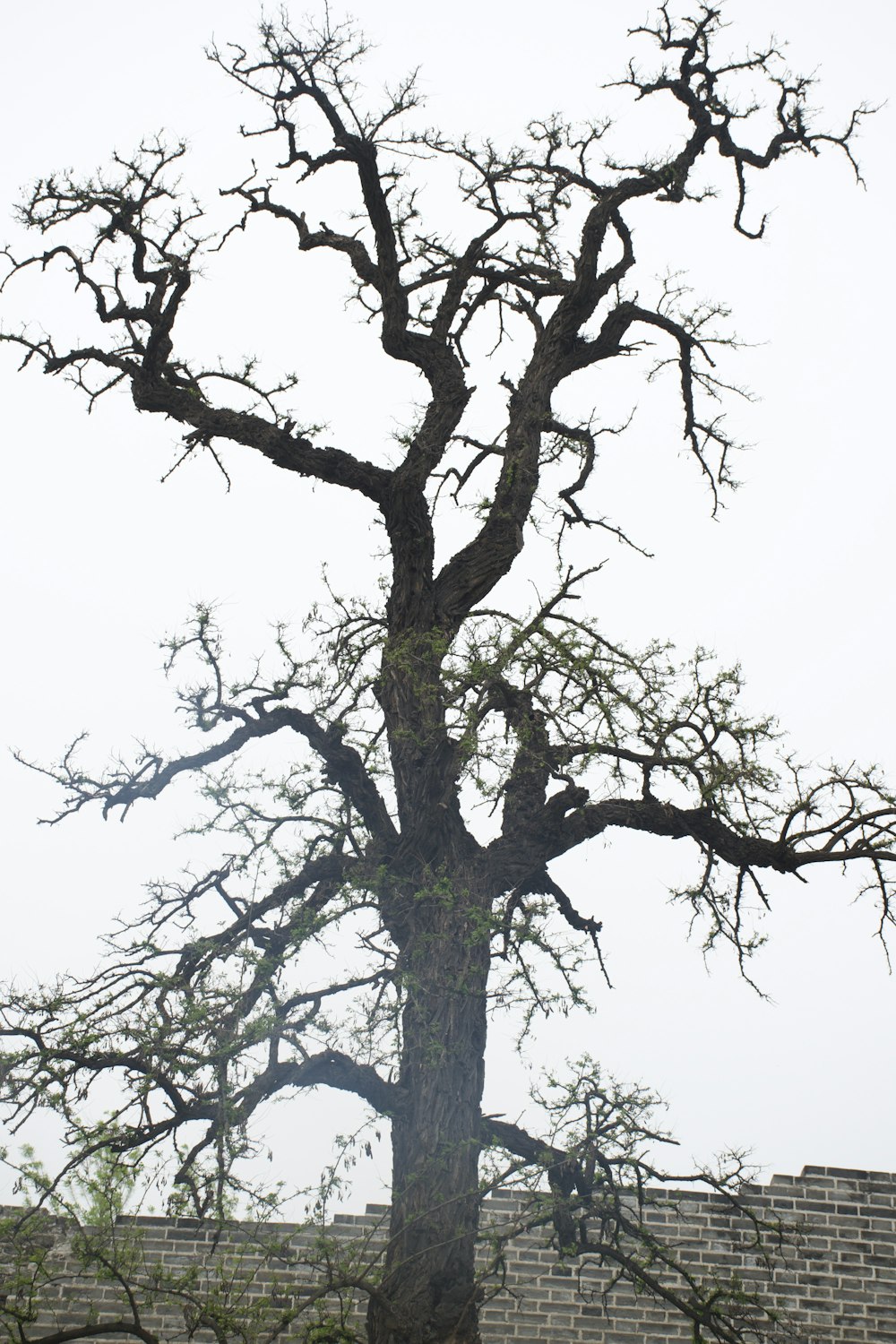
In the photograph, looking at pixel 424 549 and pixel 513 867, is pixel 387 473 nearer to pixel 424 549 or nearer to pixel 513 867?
pixel 424 549

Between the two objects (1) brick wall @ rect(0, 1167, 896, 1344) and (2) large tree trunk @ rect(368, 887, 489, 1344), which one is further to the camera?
(1) brick wall @ rect(0, 1167, 896, 1344)

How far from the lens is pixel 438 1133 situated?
6.89 metres

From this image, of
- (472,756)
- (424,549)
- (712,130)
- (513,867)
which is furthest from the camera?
(712,130)

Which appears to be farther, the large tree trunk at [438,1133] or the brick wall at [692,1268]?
the brick wall at [692,1268]

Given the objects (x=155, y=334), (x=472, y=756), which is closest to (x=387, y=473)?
(x=155, y=334)

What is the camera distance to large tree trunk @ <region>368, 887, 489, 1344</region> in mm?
6477

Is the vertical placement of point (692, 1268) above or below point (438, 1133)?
below

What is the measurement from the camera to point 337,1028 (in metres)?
7.09

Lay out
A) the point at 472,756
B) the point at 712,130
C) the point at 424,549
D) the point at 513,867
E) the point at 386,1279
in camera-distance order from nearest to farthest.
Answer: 1. the point at 386,1279
2. the point at 472,756
3. the point at 513,867
4. the point at 424,549
5. the point at 712,130

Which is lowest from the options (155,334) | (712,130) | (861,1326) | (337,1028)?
(861,1326)

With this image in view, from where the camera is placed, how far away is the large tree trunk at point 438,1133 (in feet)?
21.2

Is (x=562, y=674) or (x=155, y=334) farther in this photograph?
(x=155, y=334)

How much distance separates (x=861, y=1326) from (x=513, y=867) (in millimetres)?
4338

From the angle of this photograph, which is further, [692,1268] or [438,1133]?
[692,1268]
